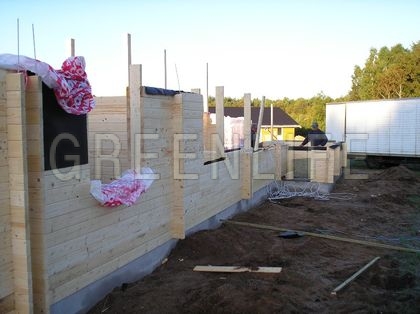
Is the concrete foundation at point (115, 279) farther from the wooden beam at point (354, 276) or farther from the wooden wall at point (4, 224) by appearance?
the wooden beam at point (354, 276)

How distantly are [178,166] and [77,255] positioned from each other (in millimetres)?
2475

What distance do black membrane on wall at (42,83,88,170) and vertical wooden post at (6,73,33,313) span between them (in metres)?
0.33

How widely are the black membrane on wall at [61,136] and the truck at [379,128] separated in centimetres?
1862

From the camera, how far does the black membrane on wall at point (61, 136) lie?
13.3 ft

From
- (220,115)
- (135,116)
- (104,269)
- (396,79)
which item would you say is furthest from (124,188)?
(396,79)

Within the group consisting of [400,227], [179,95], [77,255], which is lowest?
[400,227]

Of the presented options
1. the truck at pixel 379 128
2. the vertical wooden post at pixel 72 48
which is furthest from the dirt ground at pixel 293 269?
the truck at pixel 379 128

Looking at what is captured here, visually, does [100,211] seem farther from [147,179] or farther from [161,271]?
[161,271]

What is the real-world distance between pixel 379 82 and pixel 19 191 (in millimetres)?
45407

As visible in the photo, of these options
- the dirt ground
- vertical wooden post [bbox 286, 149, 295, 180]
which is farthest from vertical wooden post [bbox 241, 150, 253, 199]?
vertical wooden post [bbox 286, 149, 295, 180]

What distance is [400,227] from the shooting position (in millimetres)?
9078

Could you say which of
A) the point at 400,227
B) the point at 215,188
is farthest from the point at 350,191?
the point at 215,188

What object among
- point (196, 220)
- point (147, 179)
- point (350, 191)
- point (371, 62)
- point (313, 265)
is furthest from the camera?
point (371, 62)

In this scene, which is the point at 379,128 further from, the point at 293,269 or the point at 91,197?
the point at 91,197
